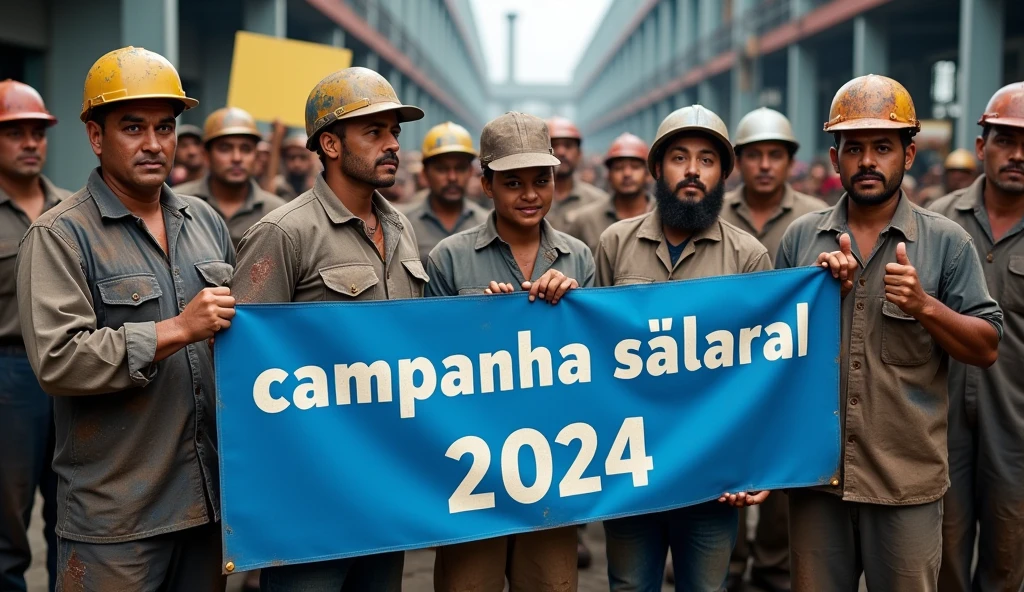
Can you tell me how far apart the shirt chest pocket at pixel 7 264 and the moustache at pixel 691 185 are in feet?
10.8

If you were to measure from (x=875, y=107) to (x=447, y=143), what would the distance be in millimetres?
3975

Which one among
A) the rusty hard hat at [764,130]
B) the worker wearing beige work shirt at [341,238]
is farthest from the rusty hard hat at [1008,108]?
the worker wearing beige work shirt at [341,238]

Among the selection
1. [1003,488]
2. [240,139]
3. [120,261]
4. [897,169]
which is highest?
[240,139]

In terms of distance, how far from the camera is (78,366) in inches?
114

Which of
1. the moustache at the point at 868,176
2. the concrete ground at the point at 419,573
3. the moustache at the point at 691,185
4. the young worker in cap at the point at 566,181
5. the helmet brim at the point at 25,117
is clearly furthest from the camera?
the young worker in cap at the point at 566,181

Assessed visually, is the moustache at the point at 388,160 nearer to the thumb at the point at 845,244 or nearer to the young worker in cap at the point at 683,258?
the young worker in cap at the point at 683,258

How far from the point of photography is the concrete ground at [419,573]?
17.9ft

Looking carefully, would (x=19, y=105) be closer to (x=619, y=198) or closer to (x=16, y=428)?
(x=16, y=428)

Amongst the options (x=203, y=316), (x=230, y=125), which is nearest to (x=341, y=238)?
(x=203, y=316)

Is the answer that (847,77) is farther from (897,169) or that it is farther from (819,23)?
(897,169)

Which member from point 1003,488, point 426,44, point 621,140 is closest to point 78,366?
point 1003,488

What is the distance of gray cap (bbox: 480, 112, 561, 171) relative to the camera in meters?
3.79

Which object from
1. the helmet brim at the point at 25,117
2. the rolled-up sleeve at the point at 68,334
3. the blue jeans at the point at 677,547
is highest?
the helmet brim at the point at 25,117

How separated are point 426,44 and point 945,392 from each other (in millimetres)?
38503
